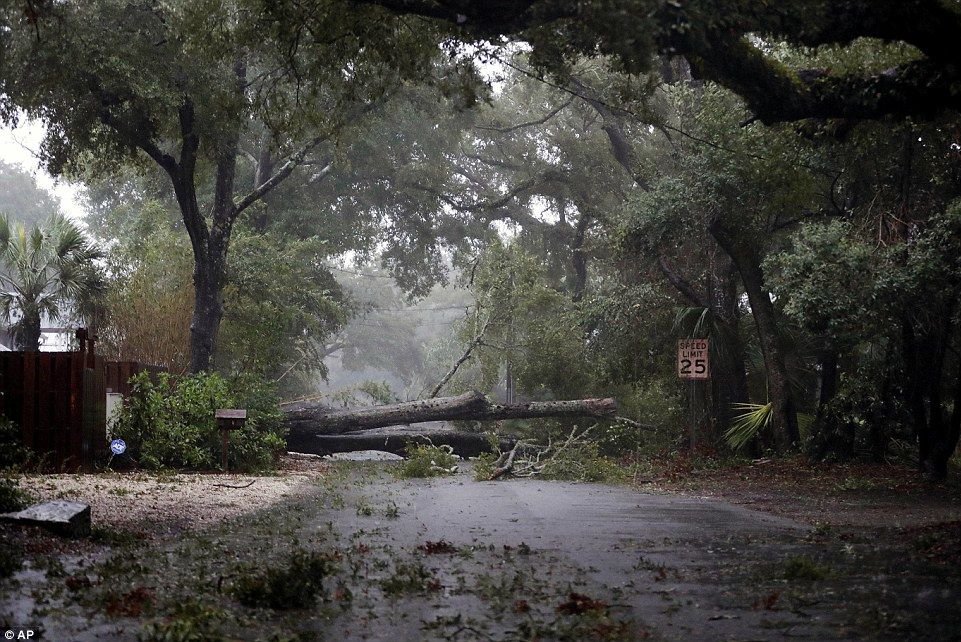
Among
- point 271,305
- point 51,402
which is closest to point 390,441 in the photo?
point 271,305

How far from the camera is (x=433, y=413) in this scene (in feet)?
86.9

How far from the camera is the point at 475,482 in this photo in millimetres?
19641

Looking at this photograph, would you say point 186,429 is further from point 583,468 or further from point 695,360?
point 695,360

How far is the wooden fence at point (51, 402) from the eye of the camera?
52.6 ft

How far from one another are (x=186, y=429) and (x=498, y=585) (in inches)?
517

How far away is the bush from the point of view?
18.5m

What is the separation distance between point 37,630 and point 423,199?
38.1 metres

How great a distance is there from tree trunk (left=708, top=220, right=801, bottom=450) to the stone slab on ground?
1628cm

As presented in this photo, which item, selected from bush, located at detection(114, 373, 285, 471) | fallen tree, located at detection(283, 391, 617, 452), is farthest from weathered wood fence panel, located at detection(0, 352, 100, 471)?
fallen tree, located at detection(283, 391, 617, 452)

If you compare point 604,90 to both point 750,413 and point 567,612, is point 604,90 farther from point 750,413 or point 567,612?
point 567,612

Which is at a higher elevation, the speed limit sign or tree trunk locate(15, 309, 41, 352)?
tree trunk locate(15, 309, 41, 352)

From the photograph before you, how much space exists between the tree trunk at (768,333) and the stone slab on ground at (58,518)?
1628 centimetres

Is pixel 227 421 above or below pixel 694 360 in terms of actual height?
below

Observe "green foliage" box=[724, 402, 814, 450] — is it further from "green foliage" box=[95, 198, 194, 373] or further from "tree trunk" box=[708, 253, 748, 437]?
"green foliage" box=[95, 198, 194, 373]
